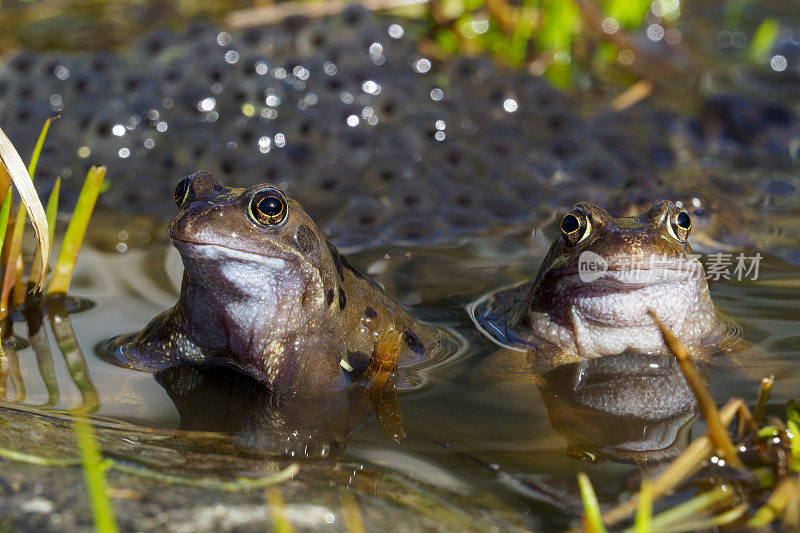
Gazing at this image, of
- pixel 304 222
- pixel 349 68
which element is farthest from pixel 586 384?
pixel 349 68

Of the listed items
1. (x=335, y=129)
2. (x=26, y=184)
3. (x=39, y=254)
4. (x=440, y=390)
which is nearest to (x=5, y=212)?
(x=26, y=184)

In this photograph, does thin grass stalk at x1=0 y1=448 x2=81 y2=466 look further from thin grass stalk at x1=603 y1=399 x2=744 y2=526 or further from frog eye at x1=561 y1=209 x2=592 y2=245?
frog eye at x1=561 y1=209 x2=592 y2=245

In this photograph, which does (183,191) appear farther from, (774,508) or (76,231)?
(774,508)

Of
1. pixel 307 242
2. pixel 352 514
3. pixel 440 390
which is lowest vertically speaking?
pixel 352 514

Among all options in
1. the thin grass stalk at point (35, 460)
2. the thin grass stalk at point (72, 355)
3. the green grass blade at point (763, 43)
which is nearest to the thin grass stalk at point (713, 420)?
the thin grass stalk at point (35, 460)

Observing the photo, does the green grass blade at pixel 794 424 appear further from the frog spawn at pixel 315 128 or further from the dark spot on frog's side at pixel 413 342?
the frog spawn at pixel 315 128

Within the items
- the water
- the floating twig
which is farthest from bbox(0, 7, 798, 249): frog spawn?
the floating twig
